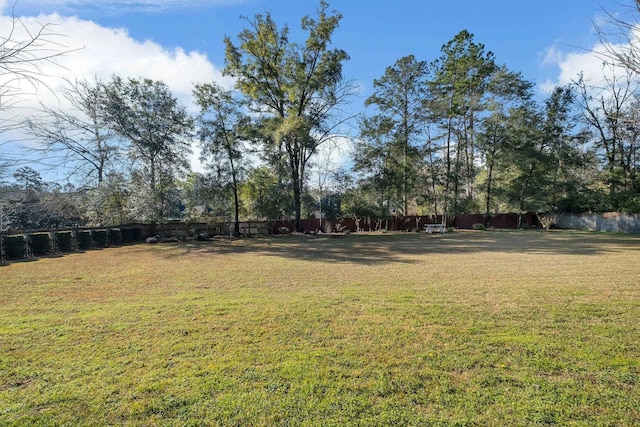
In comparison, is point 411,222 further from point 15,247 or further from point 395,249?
point 15,247

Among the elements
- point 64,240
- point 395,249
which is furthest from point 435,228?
point 64,240

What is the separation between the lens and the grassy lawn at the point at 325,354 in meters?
2.14

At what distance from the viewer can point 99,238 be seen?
14938mm

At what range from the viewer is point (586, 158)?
26.1 m

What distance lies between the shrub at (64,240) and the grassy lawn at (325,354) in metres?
8.50

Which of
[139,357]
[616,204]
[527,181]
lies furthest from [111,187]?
[616,204]

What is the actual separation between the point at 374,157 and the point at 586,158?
713 inches

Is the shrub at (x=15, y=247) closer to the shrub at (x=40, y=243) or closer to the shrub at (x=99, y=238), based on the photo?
the shrub at (x=40, y=243)

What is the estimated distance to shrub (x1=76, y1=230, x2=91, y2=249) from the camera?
1386cm

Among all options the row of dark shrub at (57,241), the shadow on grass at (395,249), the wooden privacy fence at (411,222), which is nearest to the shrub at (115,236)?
Answer: the row of dark shrub at (57,241)

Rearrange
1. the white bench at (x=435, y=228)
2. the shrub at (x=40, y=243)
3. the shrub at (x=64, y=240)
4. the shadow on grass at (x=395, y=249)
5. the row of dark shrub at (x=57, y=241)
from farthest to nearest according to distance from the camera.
Result: the white bench at (x=435, y=228), the shrub at (x=64, y=240), the shrub at (x=40, y=243), the row of dark shrub at (x=57, y=241), the shadow on grass at (x=395, y=249)

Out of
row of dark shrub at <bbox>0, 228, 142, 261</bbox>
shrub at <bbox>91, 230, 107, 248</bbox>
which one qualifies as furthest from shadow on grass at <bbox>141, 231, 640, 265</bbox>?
row of dark shrub at <bbox>0, 228, 142, 261</bbox>

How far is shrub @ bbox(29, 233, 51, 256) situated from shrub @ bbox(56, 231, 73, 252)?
419 millimetres

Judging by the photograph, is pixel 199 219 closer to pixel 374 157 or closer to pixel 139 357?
pixel 374 157
